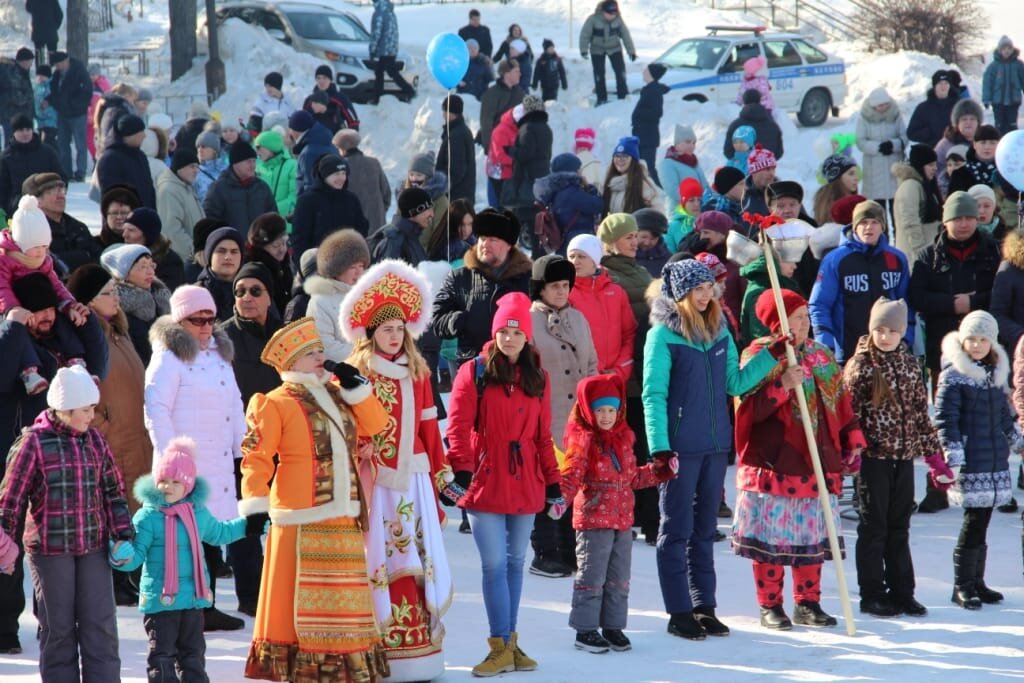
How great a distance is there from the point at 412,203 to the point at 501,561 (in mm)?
3856

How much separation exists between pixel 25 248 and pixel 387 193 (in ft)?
24.0

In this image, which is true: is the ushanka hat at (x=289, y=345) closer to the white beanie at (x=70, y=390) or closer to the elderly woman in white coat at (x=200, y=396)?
the white beanie at (x=70, y=390)

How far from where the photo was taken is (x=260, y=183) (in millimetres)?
12672

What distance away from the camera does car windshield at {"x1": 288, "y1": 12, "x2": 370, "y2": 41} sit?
29.5 meters

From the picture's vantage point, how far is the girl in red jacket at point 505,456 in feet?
25.0

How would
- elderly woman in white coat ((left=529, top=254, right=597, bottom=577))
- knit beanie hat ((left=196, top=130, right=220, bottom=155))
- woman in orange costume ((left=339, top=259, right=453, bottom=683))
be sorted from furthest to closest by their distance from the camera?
knit beanie hat ((left=196, top=130, right=220, bottom=155)) < elderly woman in white coat ((left=529, top=254, right=597, bottom=577)) < woman in orange costume ((left=339, top=259, right=453, bottom=683))

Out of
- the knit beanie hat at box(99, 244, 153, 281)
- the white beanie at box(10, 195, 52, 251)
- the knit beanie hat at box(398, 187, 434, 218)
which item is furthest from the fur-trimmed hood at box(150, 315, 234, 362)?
the knit beanie hat at box(398, 187, 434, 218)

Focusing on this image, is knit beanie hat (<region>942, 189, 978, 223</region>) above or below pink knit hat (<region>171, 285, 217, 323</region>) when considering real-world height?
above

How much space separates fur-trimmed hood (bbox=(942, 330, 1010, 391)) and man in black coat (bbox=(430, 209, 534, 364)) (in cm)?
237

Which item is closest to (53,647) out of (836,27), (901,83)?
(901,83)

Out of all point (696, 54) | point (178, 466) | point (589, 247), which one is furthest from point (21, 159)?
point (696, 54)

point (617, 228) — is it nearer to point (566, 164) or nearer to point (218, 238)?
point (218, 238)

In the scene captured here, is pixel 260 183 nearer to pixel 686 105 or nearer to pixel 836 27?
pixel 686 105

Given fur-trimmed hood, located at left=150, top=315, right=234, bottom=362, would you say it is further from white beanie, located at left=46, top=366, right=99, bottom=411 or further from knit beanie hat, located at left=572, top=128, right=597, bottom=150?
knit beanie hat, located at left=572, top=128, right=597, bottom=150
